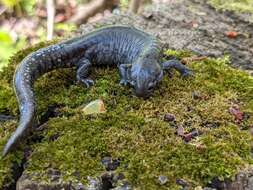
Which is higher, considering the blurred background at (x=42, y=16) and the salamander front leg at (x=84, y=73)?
the salamander front leg at (x=84, y=73)

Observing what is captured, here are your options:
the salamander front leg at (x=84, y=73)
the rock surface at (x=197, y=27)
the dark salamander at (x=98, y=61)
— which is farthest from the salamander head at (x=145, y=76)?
the rock surface at (x=197, y=27)

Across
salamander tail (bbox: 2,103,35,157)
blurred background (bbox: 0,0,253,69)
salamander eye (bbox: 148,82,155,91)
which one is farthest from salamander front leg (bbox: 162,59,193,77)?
blurred background (bbox: 0,0,253,69)

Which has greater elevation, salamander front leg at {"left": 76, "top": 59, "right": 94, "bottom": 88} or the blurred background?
salamander front leg at {"left": 76, "top": 59, "right": 94, "bottom": 88}

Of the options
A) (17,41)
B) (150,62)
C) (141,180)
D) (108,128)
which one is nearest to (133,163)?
(141,180)

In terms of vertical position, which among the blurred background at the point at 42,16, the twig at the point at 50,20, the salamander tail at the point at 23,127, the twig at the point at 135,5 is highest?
the salamander tail at the point at 23,127

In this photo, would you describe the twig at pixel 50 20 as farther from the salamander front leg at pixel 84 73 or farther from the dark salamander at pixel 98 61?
the salamander front leg at pixel 84 73

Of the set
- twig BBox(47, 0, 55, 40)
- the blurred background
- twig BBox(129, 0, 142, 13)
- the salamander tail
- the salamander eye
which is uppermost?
the salamander eye

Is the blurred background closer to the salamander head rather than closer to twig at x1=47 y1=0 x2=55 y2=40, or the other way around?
twig at x1=47 y1=0 x2=55 y2=40
